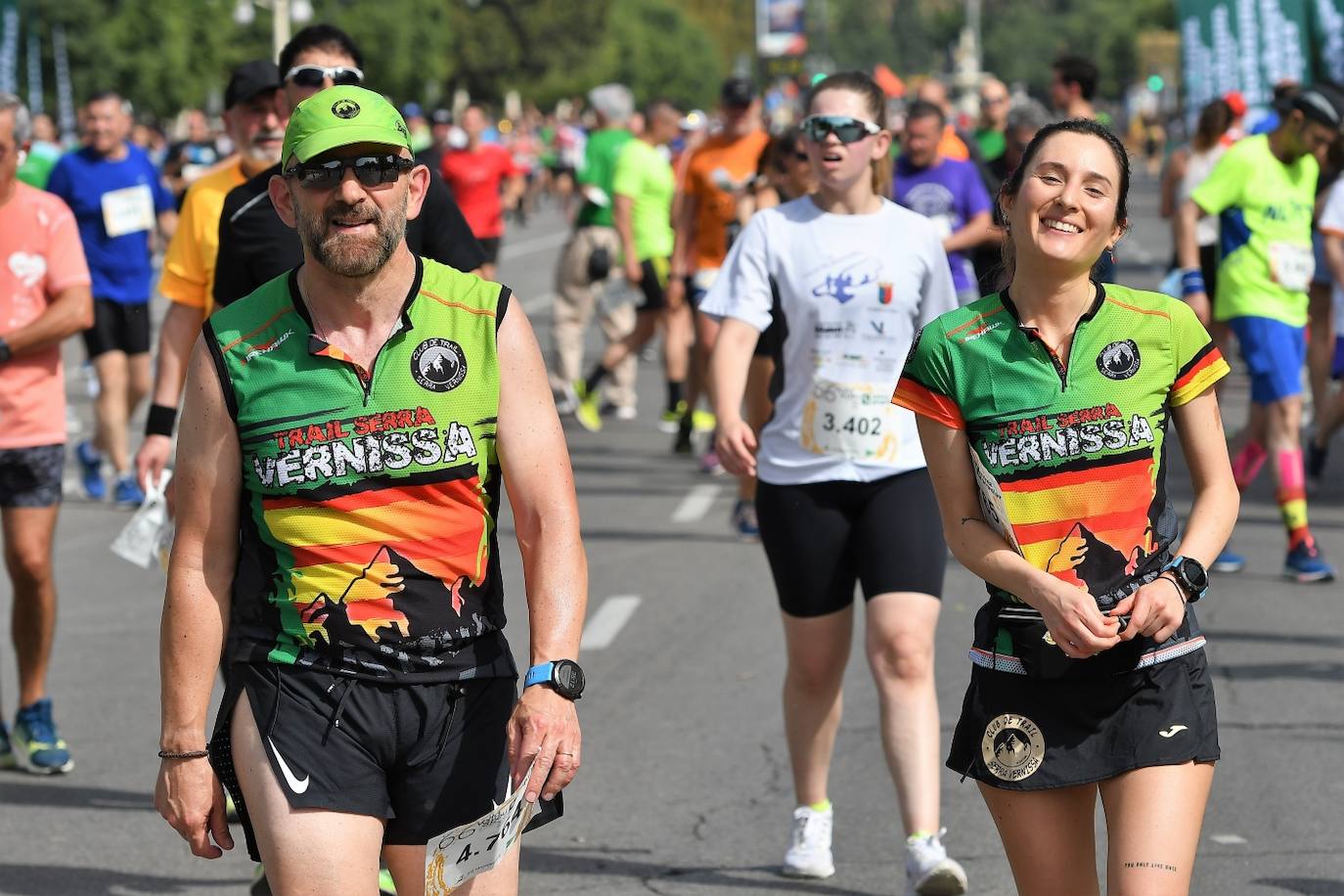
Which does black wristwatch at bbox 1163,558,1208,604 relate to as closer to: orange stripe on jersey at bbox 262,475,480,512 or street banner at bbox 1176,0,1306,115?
orange stripe on jersey at bbox 262,475,480,512

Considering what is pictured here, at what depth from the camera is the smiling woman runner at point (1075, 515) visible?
13.0 feet

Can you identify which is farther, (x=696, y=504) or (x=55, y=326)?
(x=696, y=504)

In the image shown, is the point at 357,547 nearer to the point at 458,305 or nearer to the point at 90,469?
the point at 458,305

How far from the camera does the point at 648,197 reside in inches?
615

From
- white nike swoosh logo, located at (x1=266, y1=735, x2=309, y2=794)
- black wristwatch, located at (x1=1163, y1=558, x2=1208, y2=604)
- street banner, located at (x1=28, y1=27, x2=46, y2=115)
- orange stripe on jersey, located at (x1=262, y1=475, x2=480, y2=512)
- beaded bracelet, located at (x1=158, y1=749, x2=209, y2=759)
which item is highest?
street banner, located at (x1=28, y1=27, x2=46, y2=115)

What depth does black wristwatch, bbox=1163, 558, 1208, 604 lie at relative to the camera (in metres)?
3.97

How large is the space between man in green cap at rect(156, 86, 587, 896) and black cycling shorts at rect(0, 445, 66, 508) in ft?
11.2

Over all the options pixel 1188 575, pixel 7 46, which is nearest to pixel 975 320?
pixel 1188 575

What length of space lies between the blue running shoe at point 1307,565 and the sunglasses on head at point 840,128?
4647mm

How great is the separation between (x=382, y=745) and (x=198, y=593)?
0.41m

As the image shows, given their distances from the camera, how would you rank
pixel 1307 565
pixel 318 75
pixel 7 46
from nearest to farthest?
pixel 318 75 < pixel 1307 565 < pixel 7 46

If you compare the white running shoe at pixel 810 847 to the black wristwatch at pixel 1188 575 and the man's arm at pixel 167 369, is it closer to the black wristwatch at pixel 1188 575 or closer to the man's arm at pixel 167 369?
the man's arm at pixel 167 369

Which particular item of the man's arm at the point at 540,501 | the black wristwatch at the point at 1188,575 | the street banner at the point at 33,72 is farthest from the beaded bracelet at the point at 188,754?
the street banner at the point at 33,72

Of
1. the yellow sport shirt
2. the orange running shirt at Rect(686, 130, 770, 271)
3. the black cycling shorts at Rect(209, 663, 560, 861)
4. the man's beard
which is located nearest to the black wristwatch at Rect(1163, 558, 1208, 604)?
the black cycling shorts at Rect(209, 663, 560, 861)
